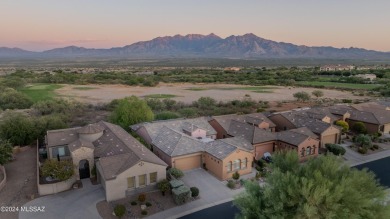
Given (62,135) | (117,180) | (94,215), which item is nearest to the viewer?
(94,215)

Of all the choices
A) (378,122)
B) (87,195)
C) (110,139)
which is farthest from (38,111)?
(378,122)

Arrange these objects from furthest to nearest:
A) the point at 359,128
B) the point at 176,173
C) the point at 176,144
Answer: the point at 359,128, the point at 176,144, the point at 176,173

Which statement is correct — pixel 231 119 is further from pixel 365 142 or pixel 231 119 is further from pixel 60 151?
pixel 60 151

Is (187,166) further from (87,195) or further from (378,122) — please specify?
(378,122)

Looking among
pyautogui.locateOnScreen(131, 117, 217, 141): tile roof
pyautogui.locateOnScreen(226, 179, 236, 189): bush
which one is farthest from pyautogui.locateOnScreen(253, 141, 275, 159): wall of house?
pyautogui.locateOnScreen(226, 179, 236, 189): bush

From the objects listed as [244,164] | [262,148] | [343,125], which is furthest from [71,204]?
[343,125]

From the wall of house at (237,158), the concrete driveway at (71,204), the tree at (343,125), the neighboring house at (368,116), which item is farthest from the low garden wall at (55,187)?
the neighboring house at (368,116)
